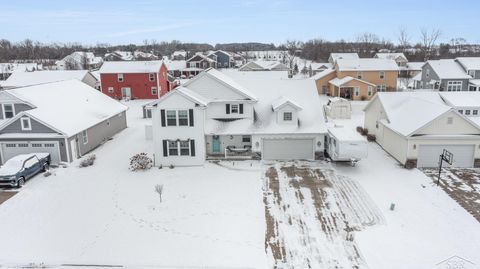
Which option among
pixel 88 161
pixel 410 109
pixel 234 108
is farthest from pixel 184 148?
pixel 410 109

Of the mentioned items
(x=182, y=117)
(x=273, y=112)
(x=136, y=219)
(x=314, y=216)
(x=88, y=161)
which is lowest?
(x=314, y=216)

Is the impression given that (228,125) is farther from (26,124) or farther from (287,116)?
(26,124)

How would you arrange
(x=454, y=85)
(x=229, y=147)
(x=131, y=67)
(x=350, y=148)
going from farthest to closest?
(x=454, y=85), (x=131, y=67), (x=229, y=147), (x=350, y=148)

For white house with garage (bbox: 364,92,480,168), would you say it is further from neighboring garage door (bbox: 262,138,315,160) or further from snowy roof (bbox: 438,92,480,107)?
neighboring garage door (bbox: 262,138,315,160)

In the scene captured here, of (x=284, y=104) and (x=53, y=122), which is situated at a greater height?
(x=284, y=104)

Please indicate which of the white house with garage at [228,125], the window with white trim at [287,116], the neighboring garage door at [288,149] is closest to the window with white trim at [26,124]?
the white house with garage at [228,125]

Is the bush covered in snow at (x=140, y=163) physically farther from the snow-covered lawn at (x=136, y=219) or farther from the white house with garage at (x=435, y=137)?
the white house with garage at (x=435, y=137)
